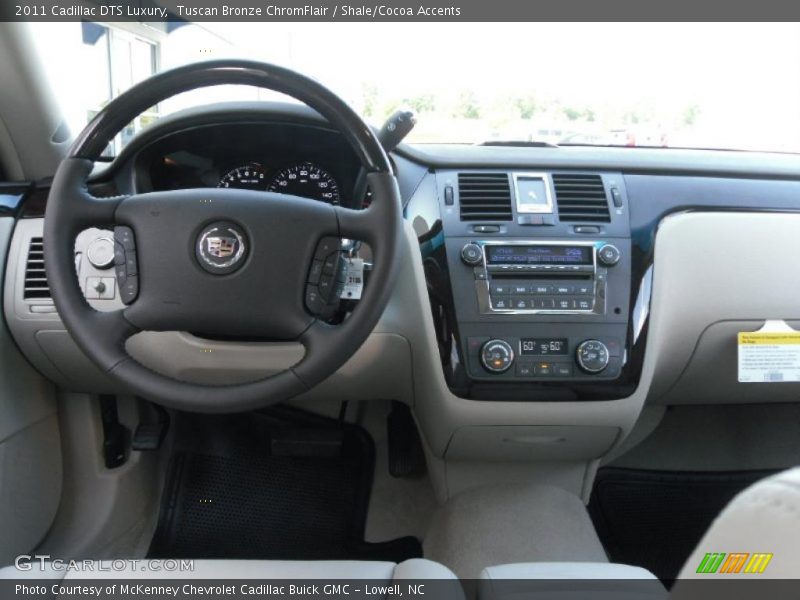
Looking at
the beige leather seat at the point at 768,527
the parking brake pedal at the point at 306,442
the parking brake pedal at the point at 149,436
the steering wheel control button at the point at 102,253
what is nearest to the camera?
the beige leather seat at the point at 768,527

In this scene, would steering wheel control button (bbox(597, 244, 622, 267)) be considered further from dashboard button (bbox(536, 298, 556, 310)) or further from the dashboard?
dashboard button (bbox(536, 298, 556, 310))

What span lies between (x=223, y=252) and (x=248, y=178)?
0.44 m

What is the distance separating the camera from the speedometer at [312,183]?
1.46 meters

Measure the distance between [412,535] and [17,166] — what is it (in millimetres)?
1422

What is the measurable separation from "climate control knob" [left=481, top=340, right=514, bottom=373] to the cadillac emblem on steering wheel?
0.57 meters

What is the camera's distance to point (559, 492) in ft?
5.58

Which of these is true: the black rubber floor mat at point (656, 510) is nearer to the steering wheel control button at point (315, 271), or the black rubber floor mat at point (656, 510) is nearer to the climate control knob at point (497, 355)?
the climate control knob at point (497, 355)

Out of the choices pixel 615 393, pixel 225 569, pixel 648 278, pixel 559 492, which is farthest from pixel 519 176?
pixel 225 569

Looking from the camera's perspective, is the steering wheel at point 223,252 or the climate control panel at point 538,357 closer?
the steering wheel at point 223,252

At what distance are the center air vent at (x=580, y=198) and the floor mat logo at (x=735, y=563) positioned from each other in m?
1.03

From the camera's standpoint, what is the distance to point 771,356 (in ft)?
4.85

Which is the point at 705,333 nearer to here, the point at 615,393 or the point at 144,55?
the point at 615,393

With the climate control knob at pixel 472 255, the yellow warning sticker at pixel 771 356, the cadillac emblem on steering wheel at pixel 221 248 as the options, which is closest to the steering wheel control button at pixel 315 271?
the cadillac emblem on steering wheel at pixel 221 248

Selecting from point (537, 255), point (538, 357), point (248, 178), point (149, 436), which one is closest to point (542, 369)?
point (538, 357)
